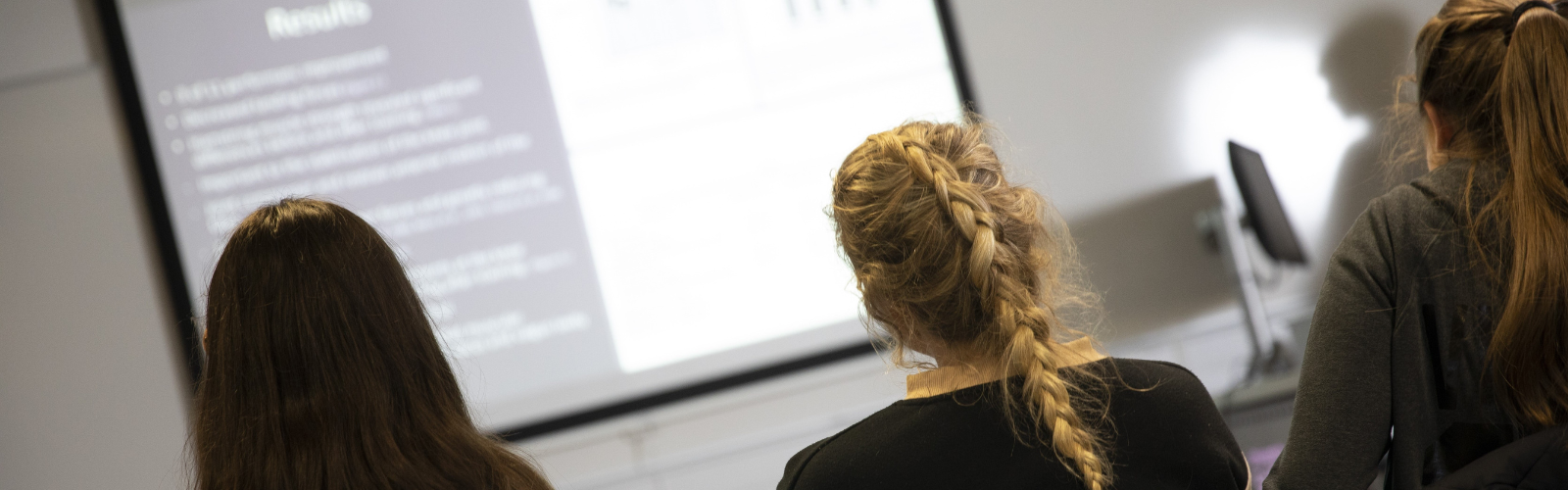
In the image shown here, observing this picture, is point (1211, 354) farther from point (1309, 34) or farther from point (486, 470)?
point (486, 470)

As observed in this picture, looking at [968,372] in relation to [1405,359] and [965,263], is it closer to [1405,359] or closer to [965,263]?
[965,263]

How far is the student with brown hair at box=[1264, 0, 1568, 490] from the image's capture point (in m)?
0.91

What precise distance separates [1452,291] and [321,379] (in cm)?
114

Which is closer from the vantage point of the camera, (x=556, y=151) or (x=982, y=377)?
(x=982, y=377)

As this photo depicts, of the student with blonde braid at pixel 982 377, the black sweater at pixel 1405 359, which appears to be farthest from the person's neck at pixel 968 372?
the black sweater at pixel 1405 359

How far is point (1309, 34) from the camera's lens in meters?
2.78

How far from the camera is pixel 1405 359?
3.26 feet

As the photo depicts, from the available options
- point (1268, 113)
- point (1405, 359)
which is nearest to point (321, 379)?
point (1405, 359)

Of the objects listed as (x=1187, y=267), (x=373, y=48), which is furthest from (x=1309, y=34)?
(x=373, y=48)

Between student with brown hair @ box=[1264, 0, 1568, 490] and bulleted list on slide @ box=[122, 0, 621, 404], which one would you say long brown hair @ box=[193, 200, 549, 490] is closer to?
student with brown hair @ box=[1264, 0, 1568, 490]

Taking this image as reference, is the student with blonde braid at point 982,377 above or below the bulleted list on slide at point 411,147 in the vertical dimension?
below

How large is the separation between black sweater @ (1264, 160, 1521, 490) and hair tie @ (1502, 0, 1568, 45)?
0.44ft

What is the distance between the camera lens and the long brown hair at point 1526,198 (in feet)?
2.90

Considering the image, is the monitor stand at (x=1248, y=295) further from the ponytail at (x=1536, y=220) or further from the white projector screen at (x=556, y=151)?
the ponytail at (x=1536, y=220)
